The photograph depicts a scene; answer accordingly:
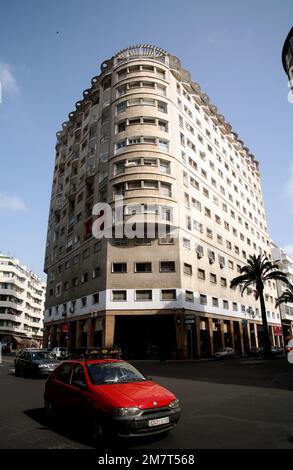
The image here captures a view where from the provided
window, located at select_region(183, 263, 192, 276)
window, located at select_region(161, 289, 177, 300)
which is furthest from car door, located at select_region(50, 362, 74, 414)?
window, located at select_region(183, 263, 192, 276)

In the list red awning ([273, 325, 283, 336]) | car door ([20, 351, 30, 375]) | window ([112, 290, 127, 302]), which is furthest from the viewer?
red awning ([273, 325, 283, 336])

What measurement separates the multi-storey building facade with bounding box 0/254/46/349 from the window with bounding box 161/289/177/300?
176 ft

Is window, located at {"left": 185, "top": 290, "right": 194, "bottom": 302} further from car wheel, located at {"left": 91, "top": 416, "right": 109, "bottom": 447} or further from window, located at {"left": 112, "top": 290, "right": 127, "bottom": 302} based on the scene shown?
car wheel, located at {"left": 91, "top": 416, "right": 109, "bottom": 447}

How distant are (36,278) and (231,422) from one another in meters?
112

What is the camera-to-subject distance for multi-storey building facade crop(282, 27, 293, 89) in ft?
82.5

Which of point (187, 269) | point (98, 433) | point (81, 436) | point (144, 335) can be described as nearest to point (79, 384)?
point (81, 436)

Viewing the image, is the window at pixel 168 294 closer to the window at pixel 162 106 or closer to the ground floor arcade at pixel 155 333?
the ground floor arcade at pixel 155 333

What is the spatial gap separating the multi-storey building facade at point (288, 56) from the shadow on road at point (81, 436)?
2836 centimetres

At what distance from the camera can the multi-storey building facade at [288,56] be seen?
25.1m

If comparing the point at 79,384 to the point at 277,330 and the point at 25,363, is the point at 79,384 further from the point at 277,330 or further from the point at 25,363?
the point at 277,330

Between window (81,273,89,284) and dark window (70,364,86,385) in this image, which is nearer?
dark window (70,364,86,385)

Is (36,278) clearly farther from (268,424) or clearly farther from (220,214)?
(268,424)

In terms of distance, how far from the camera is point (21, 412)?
8.39m
